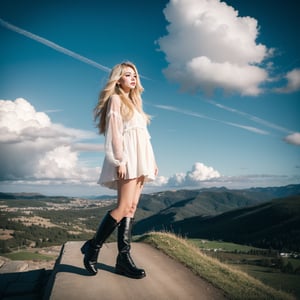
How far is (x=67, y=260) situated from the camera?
6.12 metres

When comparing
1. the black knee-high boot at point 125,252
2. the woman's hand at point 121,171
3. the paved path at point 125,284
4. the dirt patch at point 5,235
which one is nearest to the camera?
the paved path at point 125,284

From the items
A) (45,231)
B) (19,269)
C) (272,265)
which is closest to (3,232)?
Result: (45,231)

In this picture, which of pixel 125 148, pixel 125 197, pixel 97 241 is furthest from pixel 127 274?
pixel 125 148

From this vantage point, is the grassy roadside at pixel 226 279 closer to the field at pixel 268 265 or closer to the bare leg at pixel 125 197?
the bare leg at pixel 125 197

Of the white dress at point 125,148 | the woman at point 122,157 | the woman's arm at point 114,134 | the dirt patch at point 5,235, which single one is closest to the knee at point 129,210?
the woman at point 122,157

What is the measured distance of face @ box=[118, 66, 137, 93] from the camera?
507cm

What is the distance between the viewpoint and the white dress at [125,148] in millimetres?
4590

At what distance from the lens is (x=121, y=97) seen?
495 centimetres

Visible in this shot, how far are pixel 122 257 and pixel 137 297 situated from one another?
0.86 meters

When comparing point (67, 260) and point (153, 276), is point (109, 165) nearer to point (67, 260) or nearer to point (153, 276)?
point (153, 276)

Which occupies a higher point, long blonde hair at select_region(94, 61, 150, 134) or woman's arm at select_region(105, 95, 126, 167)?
long blonde hair at select_region(94, 61, 150, 134)

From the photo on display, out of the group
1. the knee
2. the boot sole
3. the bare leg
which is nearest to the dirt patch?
the boot sole

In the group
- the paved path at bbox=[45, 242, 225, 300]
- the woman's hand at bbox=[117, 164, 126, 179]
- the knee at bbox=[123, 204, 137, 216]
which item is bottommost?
the paved path at bbox=[45, 242, 225, 300]

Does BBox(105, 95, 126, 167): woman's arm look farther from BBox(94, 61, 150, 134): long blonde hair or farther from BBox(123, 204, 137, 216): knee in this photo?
BBox(123, 204, 137, 216): knee
